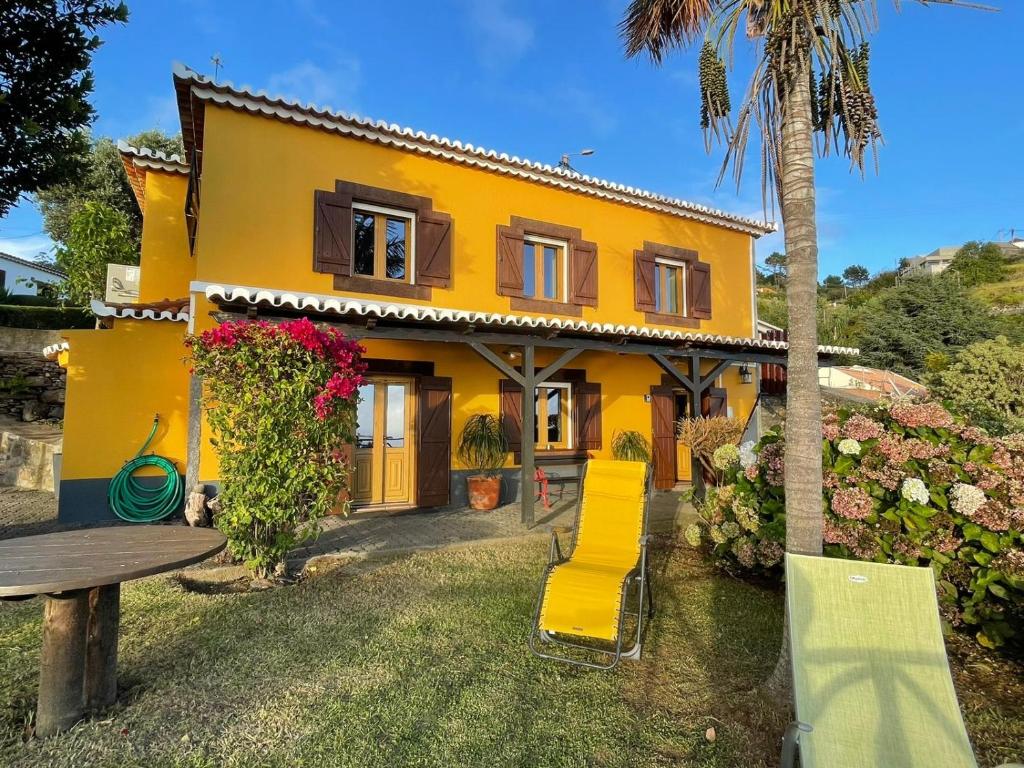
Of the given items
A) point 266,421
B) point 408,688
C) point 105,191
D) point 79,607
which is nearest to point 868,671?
point 408,688

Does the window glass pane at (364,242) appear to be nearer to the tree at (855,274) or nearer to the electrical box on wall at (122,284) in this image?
the electrical box on wall at (122,284)

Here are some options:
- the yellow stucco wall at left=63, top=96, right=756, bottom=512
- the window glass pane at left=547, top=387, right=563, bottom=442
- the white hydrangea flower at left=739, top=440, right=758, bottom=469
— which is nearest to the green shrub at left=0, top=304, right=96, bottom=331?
the yellow stucco wall at left=63, top=96, right=756, bottom=512

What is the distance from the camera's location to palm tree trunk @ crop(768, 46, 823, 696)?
2.90m

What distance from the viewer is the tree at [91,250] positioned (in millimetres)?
11336

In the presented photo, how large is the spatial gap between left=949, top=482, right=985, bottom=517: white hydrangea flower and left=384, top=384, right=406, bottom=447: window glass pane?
6845mm

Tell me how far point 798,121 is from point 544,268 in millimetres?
6331

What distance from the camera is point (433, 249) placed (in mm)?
8094

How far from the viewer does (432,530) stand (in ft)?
21.9

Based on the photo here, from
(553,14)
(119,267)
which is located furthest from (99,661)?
(553,14)

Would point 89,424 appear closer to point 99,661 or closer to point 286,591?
point 286,591

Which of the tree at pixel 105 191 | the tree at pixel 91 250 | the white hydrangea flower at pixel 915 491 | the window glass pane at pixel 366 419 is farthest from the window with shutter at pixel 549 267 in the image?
the tree at pixel 105 191

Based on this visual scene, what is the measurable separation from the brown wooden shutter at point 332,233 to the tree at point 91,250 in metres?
7.39

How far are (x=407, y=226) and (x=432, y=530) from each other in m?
4.62

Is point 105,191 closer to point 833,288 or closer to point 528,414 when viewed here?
point 528,414
